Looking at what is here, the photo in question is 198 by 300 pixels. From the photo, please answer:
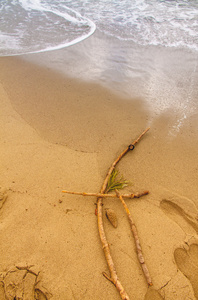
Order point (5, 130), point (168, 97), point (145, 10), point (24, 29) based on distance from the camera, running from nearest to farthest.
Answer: point (5, 130) → point (168, 97) → point (24, 29) → point (145, 10)

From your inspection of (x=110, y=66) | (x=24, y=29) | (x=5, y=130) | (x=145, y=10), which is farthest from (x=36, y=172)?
(x=145, y=10)

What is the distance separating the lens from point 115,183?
8.36ft

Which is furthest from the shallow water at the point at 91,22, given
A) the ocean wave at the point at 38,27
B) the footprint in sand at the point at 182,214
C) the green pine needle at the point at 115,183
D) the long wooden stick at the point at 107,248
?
the footprint in sand at the point at 182,214

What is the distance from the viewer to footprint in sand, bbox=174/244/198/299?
184 centimetres

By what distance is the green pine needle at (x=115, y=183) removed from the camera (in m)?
2.50

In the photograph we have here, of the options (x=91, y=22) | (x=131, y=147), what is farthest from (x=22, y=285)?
(x=91, y=22)

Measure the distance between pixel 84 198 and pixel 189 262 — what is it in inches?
51.4

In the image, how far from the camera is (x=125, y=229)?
218 centimetres

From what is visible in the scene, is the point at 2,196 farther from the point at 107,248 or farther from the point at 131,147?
the point at 131,147

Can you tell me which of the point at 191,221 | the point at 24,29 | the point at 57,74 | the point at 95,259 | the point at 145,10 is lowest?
the point at 95,259

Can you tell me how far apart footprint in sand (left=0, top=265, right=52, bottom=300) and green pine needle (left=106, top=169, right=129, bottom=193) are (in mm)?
1193

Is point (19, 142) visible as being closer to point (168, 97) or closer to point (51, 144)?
point (51, 144)

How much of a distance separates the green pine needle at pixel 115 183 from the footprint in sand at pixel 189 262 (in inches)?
37.0

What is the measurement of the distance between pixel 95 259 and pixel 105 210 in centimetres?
55
